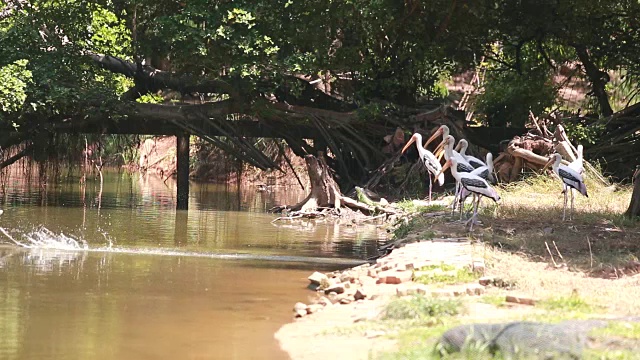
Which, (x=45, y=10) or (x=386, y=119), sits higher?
(x=45, y=10)

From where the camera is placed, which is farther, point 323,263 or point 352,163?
point 352,163

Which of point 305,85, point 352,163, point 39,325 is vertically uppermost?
point 305,85

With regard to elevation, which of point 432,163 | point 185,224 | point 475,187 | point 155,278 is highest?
point 432,163

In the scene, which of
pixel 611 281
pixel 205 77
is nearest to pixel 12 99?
pixel 205 77

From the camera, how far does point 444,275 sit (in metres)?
10.6

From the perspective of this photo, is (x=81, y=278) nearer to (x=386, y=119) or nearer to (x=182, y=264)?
(x=182, y=264)

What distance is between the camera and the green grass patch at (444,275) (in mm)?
10352

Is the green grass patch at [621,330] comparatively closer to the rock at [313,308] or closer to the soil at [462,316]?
Result: the soil at [462,316]

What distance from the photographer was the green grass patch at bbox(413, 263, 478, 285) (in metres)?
10.4

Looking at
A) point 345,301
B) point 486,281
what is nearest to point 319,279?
point 345,301

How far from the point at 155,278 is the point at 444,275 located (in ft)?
12.2

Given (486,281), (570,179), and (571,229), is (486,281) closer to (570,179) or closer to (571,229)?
(571,229)

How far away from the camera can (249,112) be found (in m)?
24.1

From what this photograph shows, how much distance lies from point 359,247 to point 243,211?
313 inches
